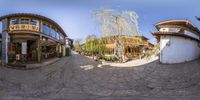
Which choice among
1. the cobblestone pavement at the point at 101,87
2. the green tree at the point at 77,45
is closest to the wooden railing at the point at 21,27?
the cobblestone pavement at the point at 101,87

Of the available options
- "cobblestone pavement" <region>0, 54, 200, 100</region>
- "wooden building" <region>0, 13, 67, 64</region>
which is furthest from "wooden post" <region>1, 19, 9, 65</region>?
"cobblestone pavement" <region>0, 54, 200, 100</region>

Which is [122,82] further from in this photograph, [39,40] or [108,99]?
[39,40]

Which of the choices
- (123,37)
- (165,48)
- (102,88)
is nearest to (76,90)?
(102,88)

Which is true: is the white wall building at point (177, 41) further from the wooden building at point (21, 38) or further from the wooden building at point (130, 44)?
the wooden building at point (21, 38)

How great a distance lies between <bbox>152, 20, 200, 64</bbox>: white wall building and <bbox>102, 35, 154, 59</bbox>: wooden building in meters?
4.93

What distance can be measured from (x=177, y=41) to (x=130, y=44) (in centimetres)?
949

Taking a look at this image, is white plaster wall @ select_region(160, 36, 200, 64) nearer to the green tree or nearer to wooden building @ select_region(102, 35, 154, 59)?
wooden building @ select_region(102, 35, 154, 59)

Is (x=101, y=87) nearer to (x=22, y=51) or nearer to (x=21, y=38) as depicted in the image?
(x=22, y=51)

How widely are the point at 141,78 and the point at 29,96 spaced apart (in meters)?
6.72

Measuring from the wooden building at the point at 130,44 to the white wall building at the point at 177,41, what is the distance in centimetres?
493

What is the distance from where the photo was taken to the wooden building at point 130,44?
88.5ft

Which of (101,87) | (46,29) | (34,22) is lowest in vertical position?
(101,87)

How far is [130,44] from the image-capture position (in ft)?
96.0

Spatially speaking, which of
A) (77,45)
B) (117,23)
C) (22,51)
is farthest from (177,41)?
(77,45)
